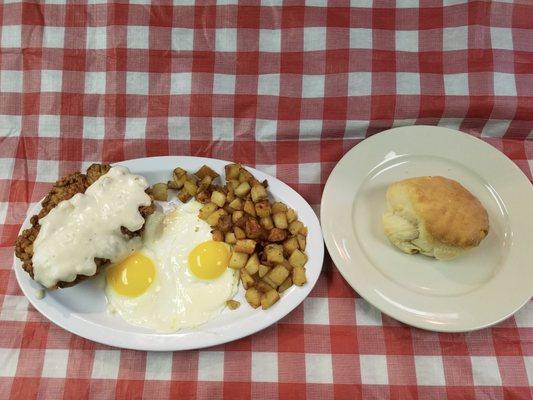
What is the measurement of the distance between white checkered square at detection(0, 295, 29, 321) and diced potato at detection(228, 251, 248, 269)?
972 mm

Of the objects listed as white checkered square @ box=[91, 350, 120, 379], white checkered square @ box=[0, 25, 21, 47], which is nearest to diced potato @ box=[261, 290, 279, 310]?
white checkered square @ box=[91, 350, 120, 379]

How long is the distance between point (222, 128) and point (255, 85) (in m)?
0.27

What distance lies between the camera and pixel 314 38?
2459mm

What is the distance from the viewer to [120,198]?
216cm

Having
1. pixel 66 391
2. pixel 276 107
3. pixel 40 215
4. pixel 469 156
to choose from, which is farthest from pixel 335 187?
pixel 66 391

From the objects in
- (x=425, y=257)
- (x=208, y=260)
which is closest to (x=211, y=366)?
(x=208, y=260)

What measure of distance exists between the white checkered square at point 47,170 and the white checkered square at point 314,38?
139 centimetres

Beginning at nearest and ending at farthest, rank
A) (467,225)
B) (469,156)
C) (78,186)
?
(467,225) → (78,186) → (469,156)

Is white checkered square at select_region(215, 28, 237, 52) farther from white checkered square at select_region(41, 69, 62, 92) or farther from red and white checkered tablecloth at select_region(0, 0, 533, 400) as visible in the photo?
white checkered square at select_region(41, 69, 62, 92)

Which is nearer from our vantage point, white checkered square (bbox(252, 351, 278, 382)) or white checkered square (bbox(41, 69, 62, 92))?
white checkered square (bbox(252, 351, 278, 382))

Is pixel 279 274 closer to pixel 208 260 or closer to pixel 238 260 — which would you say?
pixel 238 260

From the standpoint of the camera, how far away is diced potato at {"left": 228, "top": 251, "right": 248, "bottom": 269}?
7.19 ft

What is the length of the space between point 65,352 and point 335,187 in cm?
141

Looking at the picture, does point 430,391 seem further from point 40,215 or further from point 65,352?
point 40,215
